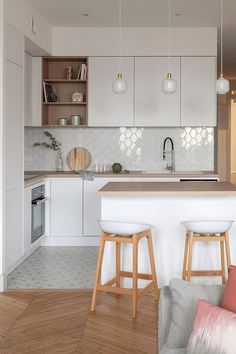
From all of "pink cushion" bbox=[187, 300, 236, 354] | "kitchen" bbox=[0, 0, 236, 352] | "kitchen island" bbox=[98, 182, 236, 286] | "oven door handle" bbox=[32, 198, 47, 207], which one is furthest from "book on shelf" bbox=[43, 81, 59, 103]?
"pink cushion" bbox=[187, 300, 236, 354]

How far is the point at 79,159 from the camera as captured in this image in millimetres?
7352

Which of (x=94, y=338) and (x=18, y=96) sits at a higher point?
(x=18, y=96)

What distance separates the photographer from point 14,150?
17.2 feet

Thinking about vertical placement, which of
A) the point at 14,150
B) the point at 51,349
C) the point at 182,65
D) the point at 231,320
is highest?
the point at 182,65

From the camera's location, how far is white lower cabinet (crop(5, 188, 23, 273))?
16.4 ft

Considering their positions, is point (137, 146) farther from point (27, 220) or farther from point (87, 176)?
point (27, 220)

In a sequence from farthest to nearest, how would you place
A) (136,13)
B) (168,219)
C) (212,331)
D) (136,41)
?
(136,41)
(136,13)
(168,219)
(212,331)

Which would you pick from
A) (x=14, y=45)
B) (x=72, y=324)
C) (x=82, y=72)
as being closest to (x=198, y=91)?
(x=82, y=72)

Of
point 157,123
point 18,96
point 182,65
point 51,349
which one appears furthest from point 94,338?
point 182,65

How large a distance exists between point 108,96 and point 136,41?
812 millimetres

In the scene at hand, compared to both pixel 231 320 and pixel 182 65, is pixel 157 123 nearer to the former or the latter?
pixel 182 65

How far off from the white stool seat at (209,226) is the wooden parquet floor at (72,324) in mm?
745

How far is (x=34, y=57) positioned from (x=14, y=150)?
2.16 m

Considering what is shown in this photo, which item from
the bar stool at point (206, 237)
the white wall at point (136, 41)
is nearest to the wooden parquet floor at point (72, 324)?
the bar stool at point (206, 237)
